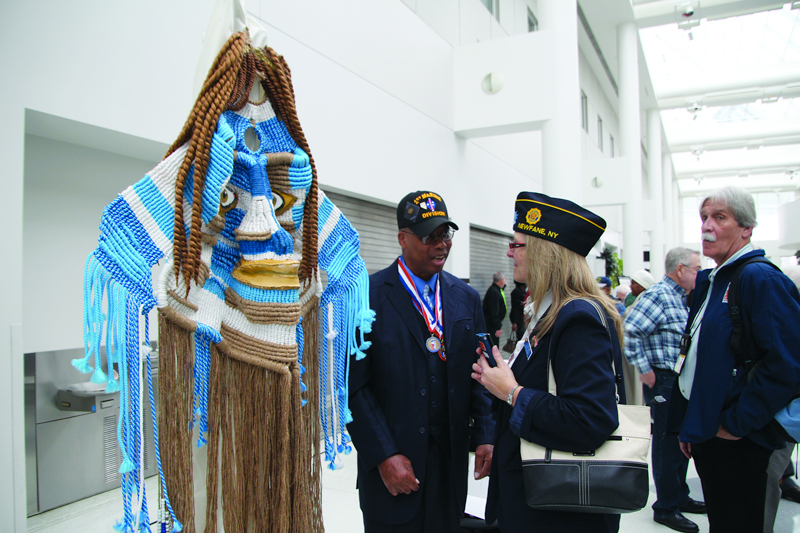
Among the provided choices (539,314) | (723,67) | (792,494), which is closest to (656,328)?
(792,494)

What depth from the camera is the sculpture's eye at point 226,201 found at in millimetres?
1091

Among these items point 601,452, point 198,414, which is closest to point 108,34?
point 198,414

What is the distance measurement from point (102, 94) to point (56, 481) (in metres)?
2.10

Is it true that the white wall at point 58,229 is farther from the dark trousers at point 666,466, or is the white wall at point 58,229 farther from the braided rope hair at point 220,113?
the dark trousers at point 666,466

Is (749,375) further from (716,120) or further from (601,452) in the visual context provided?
(716,120)

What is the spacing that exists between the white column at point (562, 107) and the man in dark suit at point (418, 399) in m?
4.67

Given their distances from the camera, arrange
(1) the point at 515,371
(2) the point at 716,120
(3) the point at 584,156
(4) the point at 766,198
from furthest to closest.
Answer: (4) the point at 766,198, (2) the point at 716,120, (3) the point at 584,156, (1) the point at 515,371

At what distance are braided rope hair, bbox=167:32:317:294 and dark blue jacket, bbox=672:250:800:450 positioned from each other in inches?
61.2

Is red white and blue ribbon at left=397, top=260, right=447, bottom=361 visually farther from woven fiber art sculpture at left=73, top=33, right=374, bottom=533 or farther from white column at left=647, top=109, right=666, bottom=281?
white column at left=647, top=109, right=666, bottom=281

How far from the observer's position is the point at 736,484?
69.9 inches

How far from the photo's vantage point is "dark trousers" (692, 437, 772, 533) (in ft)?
5.72

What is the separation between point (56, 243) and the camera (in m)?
2.65

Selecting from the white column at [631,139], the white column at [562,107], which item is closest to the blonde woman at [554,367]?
the white column at [562,107]

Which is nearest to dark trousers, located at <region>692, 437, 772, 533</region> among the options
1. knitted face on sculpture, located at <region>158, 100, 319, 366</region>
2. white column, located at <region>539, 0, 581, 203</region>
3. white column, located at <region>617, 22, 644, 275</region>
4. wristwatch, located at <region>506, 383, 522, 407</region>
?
wristwatch, located at <region>506, 383, 522, 407</region>
